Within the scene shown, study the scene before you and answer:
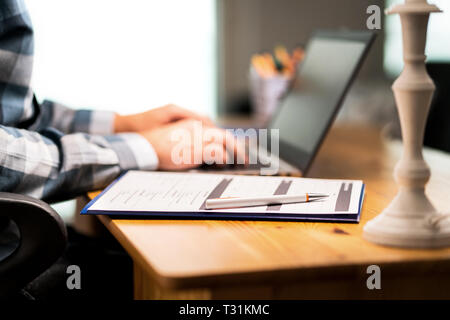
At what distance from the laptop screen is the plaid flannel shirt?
28 cm

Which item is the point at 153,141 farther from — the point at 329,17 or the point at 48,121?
the point at 329,17

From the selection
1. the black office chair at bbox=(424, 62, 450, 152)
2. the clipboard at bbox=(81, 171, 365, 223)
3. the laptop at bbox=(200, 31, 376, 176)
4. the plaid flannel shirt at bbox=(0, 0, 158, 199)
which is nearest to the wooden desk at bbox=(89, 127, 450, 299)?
the clipboard at bbox=(81, 171, 365, 223)

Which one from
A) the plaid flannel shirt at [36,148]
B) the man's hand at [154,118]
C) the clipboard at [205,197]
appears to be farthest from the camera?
the man's hand at [154,118]

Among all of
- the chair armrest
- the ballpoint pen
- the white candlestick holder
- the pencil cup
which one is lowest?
the pencil cup

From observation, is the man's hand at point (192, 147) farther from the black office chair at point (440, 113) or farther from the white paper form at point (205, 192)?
the black office chair at point (440, 113)

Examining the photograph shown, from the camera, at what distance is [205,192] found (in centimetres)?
73

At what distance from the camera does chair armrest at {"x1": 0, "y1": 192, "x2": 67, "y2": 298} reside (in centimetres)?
65

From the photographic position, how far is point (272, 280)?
497 millimetres

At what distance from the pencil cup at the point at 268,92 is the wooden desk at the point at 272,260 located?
3.75 feet

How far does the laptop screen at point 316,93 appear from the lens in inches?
37.9

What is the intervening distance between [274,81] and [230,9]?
1118 mm

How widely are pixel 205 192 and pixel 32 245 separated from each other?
0.22 m

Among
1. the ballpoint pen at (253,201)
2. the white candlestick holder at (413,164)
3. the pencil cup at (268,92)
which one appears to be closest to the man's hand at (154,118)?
the ballpoint pen at (253,201)

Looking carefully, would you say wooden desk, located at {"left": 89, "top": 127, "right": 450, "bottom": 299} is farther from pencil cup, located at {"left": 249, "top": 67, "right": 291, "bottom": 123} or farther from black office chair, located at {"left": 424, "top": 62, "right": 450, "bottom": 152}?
pencil cup, located at {"left": 249, "top": 67, "right": 291, "bottom": 123}
